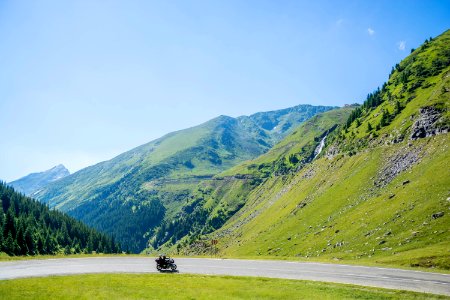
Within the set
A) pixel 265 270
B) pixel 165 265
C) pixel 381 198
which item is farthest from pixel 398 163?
pixel 165 265

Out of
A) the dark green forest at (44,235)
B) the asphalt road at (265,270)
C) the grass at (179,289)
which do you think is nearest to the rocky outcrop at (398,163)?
the asphalt road at (265,270)

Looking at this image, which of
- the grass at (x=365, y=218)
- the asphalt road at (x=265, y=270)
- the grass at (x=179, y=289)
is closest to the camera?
the grass at (x=179, y=289)

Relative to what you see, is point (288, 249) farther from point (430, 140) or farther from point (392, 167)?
point (430, 140)

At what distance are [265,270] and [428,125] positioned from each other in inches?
4384

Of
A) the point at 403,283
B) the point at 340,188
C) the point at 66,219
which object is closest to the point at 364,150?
the point at 340,188

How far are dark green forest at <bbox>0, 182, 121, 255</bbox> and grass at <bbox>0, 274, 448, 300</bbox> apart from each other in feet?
259

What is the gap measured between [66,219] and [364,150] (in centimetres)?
17504

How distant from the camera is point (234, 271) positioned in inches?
1586

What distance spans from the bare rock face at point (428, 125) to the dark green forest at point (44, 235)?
147365 millimetres

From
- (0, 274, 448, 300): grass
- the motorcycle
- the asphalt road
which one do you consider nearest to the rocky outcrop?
the asphalt road

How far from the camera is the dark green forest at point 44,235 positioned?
10612 centimetres

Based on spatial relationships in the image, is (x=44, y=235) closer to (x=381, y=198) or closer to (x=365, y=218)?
(x=365, y=218)

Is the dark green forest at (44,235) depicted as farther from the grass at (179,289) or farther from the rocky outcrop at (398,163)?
the rocky outcrop at (398,163)

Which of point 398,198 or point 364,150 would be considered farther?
point 364,150
